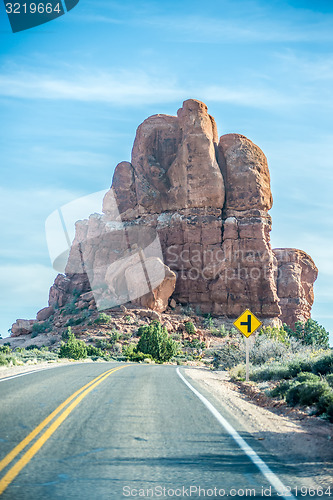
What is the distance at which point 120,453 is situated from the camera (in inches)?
245

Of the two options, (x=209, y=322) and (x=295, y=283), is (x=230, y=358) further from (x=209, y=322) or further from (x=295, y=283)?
(x=295, y=283)

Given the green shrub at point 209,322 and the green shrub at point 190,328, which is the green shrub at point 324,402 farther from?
the green shrub at point 209,322

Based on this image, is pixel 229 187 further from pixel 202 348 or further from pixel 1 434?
pixel 1 434

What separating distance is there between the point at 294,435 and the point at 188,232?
69257mm

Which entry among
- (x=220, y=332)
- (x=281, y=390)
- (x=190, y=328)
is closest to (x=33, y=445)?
(x=281, y=390)

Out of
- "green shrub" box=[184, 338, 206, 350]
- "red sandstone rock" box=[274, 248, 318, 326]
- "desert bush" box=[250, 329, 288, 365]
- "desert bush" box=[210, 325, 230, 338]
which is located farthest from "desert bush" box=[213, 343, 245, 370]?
"red sandstone rock" box=[274, 248, 318, 326]

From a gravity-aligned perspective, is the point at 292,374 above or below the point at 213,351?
below

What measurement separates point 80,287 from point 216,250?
1030 inches

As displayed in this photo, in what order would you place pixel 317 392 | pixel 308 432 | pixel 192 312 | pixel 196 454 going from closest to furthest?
pixel 196 454 < pixel 308 432 < pixel 317 392 < pixel 192 312

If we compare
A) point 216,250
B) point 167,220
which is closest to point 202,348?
point 216,250

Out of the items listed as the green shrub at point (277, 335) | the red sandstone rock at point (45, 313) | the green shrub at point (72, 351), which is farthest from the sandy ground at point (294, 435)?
the red sandstone rock at point (45, 313)

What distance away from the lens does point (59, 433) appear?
715 centimetres

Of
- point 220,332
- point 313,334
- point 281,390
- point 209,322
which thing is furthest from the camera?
point 209,322

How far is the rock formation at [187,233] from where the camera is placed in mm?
73438
